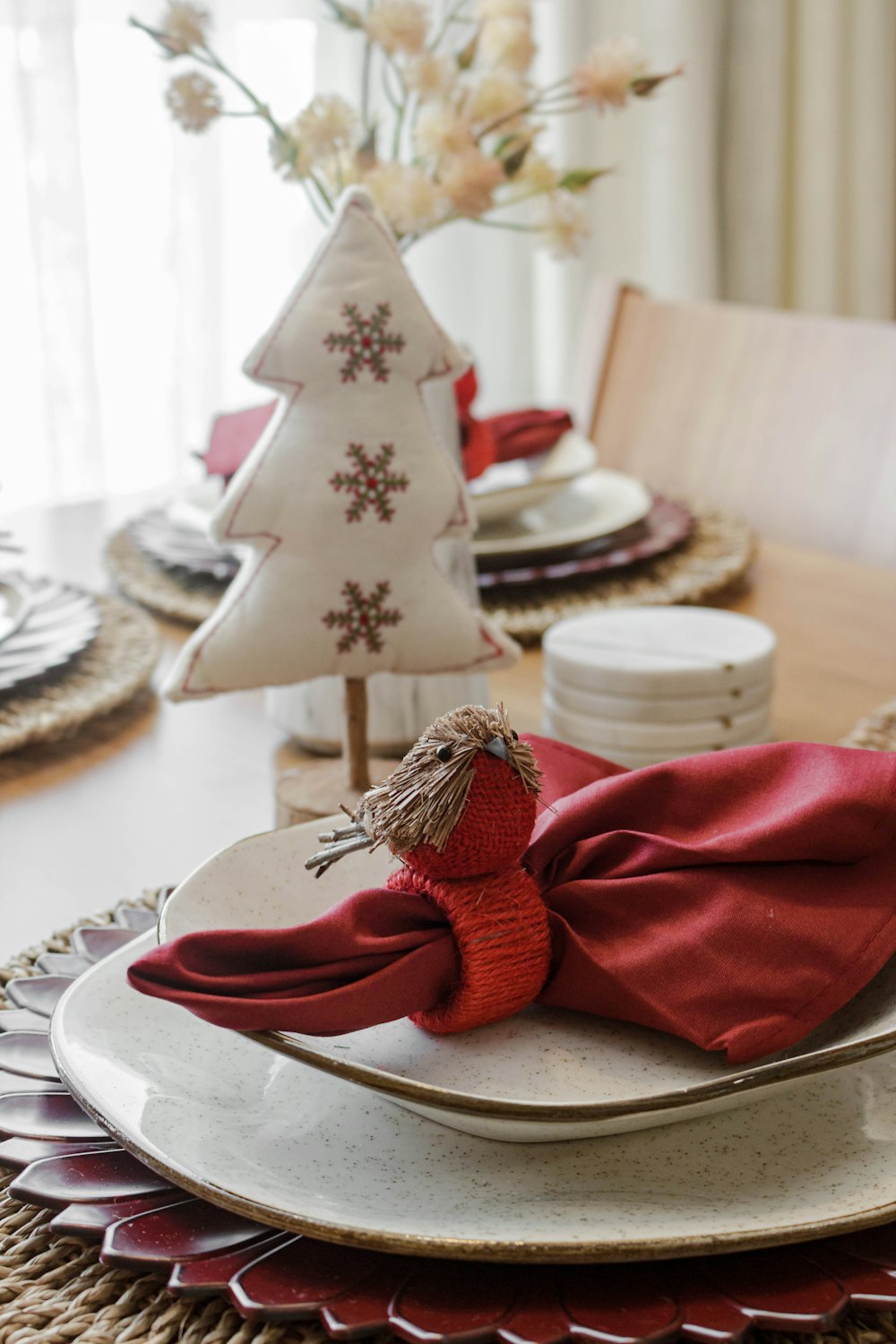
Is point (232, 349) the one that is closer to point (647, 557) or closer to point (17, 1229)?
point (647, 557)

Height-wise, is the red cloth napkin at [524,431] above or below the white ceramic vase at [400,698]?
above

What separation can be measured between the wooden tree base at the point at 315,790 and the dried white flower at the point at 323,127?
0.34m

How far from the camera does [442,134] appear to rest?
78cm

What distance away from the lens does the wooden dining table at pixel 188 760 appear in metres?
0.66

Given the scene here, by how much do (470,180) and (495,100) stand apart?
7cm

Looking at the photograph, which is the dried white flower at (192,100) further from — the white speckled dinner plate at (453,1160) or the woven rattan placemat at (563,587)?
the white speckled dinner plate at (453,1160)

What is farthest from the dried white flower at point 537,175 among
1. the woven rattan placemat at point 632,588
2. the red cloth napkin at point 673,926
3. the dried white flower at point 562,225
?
the red cloth napkin at point 673,926

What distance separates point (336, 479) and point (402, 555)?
0.05 metres

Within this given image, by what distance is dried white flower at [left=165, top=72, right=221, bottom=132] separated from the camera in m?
0.79

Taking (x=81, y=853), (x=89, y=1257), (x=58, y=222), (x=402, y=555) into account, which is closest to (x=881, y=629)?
(x=402, y=555)

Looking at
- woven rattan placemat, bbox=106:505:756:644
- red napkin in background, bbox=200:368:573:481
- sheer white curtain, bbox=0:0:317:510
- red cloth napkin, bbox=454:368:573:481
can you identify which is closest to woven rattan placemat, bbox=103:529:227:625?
woven rattan placemat, bbox=106:505:756:644

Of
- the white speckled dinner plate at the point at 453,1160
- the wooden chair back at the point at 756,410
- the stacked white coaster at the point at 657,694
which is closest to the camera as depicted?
the white speckled dinner plate at the point at 453,1160

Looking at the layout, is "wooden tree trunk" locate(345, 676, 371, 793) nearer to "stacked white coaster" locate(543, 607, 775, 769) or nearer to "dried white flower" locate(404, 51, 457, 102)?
"stacked white coaster" locate(543, 607, 775, 769)

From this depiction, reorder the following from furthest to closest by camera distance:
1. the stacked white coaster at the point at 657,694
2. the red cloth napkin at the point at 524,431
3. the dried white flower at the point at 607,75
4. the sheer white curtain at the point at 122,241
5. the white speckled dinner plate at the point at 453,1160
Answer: the sheer white curtain at the point at 122,241 < the red cloth napkin at the point at 524,431 < the dried white flower at the point at 607,75 < the stacked white coaster at the point at 657,694 < the white speckled dinner plate at the point at 453,1160
